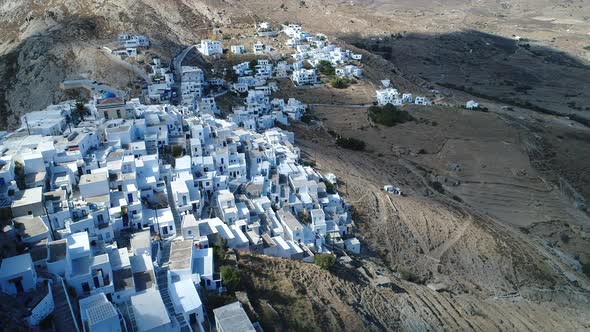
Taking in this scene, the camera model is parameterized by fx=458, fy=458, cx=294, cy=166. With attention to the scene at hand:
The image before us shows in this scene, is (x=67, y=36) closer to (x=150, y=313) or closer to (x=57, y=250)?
(x=57, y=250)

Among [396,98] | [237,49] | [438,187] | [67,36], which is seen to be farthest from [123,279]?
[237,49]

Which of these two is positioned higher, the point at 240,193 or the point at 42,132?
the point at 42,132

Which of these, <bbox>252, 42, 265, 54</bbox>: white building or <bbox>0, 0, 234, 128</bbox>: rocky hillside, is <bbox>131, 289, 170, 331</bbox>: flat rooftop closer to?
<bbox>0, 0, 234, 128</bbox>: rocky hillside

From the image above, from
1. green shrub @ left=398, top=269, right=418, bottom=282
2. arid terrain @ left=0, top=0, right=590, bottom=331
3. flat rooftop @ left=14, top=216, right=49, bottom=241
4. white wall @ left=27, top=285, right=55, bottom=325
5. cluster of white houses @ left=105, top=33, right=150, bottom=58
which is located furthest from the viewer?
cluster of white houses @ left=105, top=33, right=150, bottom=58

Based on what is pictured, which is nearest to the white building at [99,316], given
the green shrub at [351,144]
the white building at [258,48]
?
the green shrub at [351,144]

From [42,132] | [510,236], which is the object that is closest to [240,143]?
[42,132]

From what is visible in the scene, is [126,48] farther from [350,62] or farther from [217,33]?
[350,62]

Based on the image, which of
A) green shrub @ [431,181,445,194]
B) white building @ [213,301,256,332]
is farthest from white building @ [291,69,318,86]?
white building @ [213,301,256,332]
